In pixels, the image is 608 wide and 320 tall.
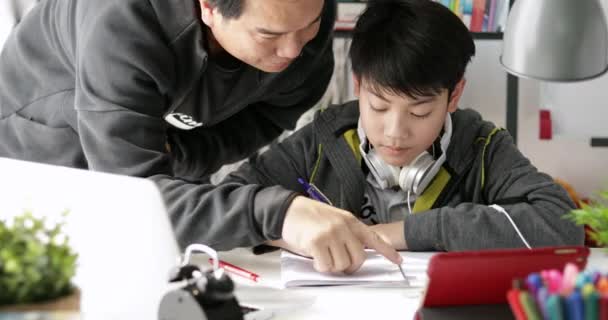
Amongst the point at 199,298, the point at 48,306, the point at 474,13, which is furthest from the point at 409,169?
the point at 474,13

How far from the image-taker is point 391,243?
4.66 feet

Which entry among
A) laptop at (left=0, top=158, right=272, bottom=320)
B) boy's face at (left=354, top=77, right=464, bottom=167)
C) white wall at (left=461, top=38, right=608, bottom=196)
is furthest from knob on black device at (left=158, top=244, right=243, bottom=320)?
white wall at (left=461, top=38, right=608, bottom=196)

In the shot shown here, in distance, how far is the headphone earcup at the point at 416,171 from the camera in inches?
62.4

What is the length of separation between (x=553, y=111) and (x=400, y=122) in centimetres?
175

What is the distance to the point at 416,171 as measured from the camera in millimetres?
1584

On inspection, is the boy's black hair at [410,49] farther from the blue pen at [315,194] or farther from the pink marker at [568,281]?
the pink marker at [568,281]

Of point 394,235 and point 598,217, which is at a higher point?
point 598,217

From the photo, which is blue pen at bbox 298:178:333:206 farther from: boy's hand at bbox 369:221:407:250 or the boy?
boy's hand at bbox 369:221:407:250

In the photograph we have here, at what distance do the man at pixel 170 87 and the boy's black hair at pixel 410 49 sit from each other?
128 mm

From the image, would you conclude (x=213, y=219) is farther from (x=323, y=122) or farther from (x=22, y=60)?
(x=22, y=60)

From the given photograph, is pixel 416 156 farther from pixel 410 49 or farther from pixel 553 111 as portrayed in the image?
pixel 553 111

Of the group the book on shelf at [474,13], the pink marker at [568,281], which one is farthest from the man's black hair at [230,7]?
the book on shelf at [474,13]

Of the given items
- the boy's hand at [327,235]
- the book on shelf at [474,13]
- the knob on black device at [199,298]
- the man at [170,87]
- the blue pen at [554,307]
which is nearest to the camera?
the blue pen at [554,307]

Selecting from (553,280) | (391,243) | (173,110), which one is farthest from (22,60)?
(553,280)
